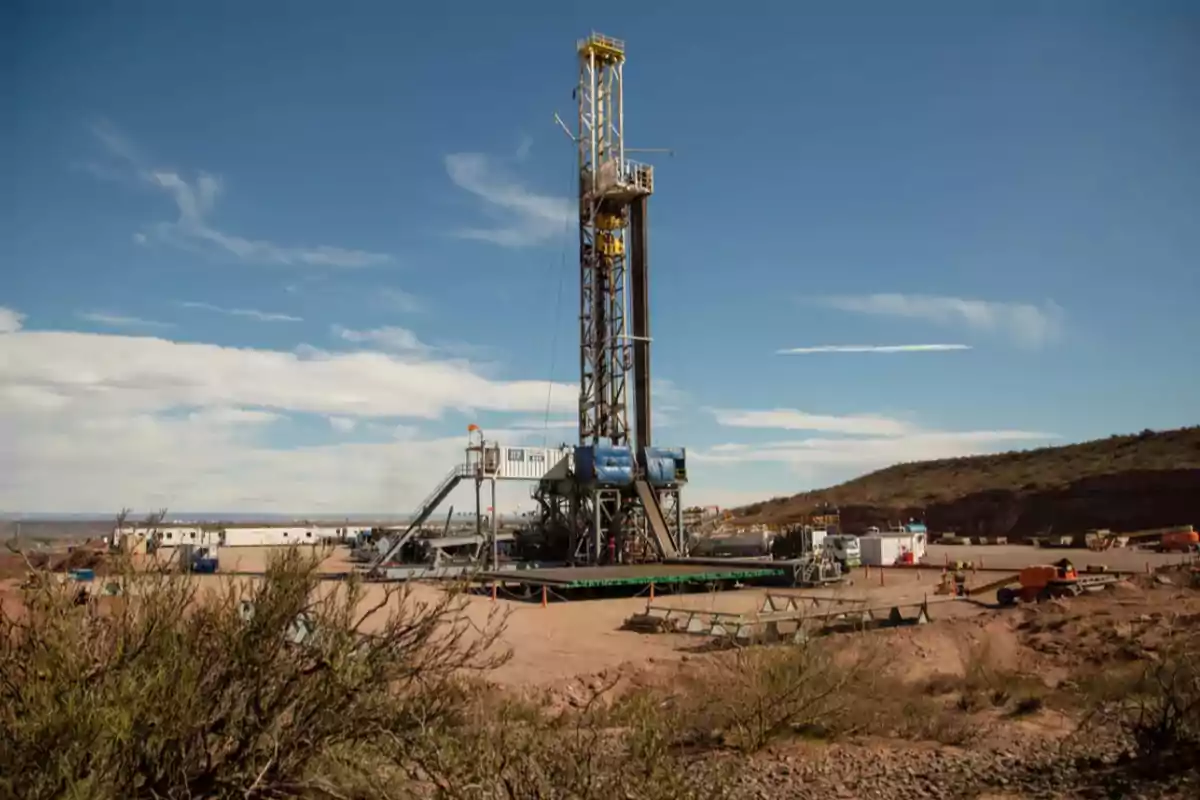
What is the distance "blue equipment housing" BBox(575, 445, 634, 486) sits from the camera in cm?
2942

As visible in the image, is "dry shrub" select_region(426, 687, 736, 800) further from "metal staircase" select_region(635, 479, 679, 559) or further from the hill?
the hill

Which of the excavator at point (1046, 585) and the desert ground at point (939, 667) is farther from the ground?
the excavator at point (1046, 585)

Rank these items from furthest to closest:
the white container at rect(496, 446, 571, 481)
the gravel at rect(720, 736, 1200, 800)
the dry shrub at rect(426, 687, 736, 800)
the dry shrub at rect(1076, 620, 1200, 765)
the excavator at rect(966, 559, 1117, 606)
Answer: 1. the white container at rect(496, 446, 571, 481)
2. the excavator at rect(966, 559, 1117, 606)
3. the dry shrub at rect(1076, 620, 1200, 765)
4. the gravel at rect(720, 736, 1200, 800)
5. the dry shrub at rect(426, 687, 736, 800)

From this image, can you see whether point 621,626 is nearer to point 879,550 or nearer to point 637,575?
point 637,575

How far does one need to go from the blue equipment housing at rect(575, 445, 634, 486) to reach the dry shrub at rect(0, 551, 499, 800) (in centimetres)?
2393

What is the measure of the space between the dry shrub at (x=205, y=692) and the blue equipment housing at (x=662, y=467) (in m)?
25.5

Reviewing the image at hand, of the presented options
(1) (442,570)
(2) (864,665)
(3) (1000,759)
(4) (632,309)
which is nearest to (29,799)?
(3) (1000,759)

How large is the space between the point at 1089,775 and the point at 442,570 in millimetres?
20024

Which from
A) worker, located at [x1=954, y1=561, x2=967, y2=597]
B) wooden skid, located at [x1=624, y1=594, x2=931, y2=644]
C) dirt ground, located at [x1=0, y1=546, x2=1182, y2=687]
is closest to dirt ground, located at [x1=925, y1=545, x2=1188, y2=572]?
dirt ground, located at [x1=0, y1=546, x2=1182, y2=687]

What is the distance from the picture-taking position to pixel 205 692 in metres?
4.69

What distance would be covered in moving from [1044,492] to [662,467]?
1556 inches

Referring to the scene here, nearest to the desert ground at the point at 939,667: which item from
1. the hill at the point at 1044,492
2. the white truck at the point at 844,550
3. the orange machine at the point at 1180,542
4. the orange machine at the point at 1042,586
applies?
the orange machine at the point at 1042,586

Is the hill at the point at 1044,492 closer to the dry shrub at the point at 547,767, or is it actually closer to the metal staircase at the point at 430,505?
the metal staircase at the point at 430,505

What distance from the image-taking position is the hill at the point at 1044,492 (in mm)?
54281
